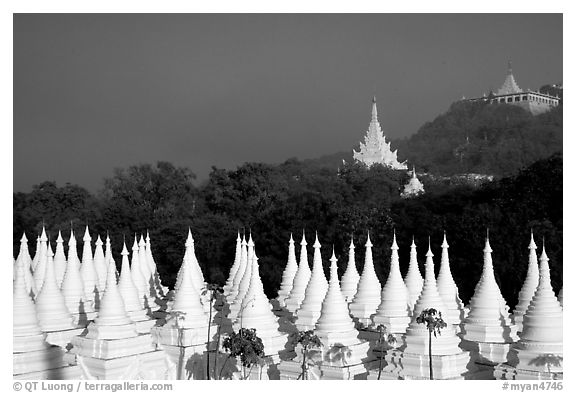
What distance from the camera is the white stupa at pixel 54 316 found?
924 inches

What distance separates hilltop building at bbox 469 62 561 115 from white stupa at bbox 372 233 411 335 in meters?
80.1

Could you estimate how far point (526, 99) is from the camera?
10262 centimetres

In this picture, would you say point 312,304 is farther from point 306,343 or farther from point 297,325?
point 306,343

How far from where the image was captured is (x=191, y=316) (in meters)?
23.8

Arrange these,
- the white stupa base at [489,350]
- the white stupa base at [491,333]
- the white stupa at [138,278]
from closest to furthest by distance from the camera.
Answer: the white stupa base at [489,350], the white stupa base at [491,333], the white stupa at [138,278]

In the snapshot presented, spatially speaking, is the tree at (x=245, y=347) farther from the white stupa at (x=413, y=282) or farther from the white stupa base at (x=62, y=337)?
the white stupa at (x=413, y=282)

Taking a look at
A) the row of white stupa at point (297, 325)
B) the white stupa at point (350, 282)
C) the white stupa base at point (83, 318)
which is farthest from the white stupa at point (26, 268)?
the white stupa at point (350, 282)

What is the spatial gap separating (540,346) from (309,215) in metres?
26.4

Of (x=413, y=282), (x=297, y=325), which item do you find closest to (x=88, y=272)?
(x=297, y=325)

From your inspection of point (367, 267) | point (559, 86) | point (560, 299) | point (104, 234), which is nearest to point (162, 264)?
point (104, 234)

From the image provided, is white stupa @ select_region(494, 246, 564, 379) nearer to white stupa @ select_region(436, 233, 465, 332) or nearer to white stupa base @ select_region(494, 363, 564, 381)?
white stupa base @ select_region(494, 363, 564, 381)

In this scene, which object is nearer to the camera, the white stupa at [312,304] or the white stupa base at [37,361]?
the white stupa base at [37,361]

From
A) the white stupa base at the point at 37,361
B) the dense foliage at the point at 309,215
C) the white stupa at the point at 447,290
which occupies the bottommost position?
the white stupa base at the point at 37,361

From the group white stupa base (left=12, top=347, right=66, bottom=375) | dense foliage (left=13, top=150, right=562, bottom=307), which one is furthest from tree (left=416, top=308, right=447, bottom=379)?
dense foliage (left=13, top=150, right=562, bottom=307)
